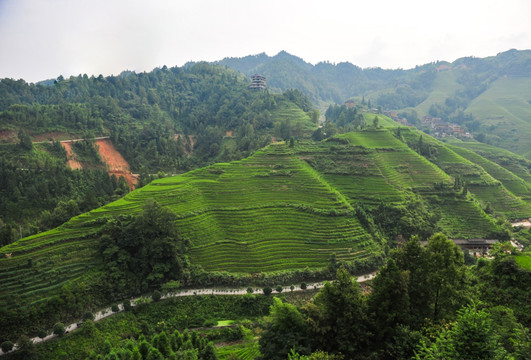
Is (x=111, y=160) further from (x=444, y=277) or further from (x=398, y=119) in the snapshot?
(x=398, y=119)

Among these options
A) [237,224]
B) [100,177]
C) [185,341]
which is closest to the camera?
[185,341]

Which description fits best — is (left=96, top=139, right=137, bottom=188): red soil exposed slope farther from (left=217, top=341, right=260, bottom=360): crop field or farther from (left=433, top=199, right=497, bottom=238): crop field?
(left=433, top=199, right=497, bottom=238): crop field

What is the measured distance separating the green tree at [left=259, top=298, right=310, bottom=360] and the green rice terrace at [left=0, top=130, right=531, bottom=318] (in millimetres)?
15539

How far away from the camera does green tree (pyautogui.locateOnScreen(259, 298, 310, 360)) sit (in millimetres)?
16172

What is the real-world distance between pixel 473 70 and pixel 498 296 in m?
206

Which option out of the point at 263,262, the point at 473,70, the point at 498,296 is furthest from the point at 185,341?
the point at 473,70

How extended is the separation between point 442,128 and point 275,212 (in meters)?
101

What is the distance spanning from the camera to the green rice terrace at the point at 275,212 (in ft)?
95.3

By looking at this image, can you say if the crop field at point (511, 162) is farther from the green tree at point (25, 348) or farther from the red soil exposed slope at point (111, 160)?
the red soil exposed slope at point (111, 160)

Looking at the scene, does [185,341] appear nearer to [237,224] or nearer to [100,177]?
[237,224]

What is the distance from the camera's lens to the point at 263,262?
3362cm

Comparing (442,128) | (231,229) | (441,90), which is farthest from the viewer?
(441,90)

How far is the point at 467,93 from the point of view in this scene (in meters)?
158

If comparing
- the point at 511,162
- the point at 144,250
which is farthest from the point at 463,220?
the point at 511,162
